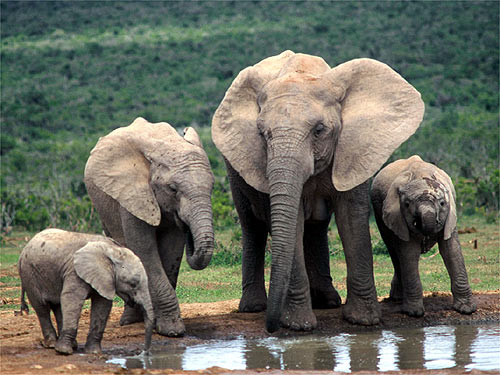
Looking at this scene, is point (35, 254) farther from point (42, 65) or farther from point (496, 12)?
point (496, 12)

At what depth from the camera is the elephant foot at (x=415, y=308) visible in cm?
843

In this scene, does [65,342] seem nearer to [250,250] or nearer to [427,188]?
[250,250]

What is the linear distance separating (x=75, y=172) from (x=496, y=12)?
106 ft

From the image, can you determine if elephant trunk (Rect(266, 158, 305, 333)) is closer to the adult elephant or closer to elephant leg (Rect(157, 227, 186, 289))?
the adult elephant

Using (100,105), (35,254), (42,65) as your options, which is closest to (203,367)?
(35,254)

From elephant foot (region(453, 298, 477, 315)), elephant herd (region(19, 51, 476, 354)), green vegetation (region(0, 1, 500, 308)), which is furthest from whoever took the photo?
Answer: green vegetation (region(0, 1, 500, 308))

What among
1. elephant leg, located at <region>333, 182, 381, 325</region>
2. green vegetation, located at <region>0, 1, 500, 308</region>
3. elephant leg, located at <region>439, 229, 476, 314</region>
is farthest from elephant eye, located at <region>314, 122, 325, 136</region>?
green vegetation, located at <region>0, 1, 500, 308</region>

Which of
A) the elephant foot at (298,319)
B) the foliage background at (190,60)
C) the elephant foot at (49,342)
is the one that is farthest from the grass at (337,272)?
the foliage background at (190,60)

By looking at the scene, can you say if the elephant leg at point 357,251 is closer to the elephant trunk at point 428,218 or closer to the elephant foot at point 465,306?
the elephant trunk at point 428,218

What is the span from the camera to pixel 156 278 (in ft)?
25.5

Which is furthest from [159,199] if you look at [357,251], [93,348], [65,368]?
[65,368]

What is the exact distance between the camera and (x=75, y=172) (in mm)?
24172

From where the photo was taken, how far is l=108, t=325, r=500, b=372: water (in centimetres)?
679

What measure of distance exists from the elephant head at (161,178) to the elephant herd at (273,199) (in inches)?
0.4
